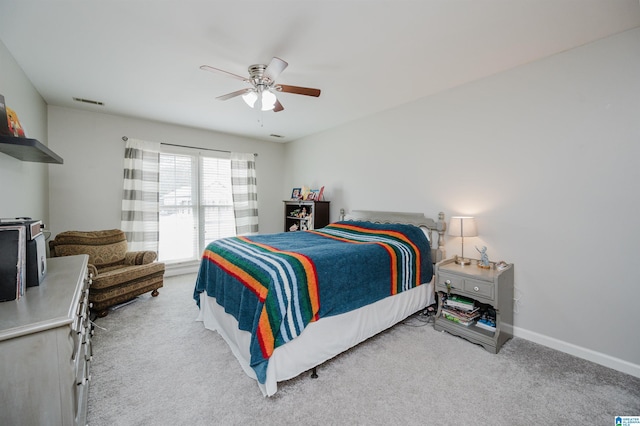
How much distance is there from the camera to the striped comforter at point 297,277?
1.75 meters

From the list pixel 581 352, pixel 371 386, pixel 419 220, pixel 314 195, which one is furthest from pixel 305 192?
pixel 581 352

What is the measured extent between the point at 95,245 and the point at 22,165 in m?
1.22

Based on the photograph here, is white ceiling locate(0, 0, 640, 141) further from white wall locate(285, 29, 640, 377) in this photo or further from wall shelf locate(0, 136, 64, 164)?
wall shelf locate(0, 136, 64, 164)

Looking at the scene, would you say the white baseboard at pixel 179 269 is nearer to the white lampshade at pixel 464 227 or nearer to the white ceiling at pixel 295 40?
the white ceiling at pixel 295 40

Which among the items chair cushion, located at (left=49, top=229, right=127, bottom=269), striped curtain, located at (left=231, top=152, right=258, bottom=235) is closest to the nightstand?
striped curtain, located at (left=231, top=152, right=258, bottom=235)

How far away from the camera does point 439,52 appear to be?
228 centimetres

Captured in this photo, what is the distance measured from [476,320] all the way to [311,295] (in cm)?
179

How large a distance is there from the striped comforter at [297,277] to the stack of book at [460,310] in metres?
0.34

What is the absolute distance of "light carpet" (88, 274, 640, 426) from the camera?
5.25 ft

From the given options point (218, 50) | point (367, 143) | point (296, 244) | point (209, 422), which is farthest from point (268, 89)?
point (209, 422)

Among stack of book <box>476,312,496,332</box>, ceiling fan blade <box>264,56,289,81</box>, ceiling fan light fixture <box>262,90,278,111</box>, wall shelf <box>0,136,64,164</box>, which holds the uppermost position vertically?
ceiling fan blade <box>264,56,289,81</box>

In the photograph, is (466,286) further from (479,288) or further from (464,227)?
(464,227)

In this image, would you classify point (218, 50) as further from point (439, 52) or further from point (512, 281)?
point (512, 281)

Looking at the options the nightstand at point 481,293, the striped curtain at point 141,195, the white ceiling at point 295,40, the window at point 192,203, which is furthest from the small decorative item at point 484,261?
the striped curtain at point 141,195
